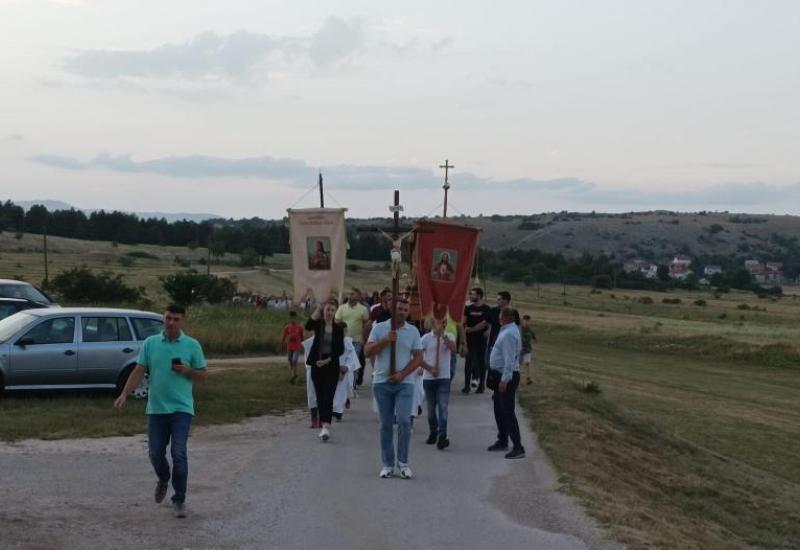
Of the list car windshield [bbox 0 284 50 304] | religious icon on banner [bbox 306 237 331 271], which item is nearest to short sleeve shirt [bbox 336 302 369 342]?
religious icon on banner [bbox 306 237 331 271]

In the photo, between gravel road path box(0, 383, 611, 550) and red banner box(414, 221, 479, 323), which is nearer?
gravel road path box(0, 383, 611, 550)

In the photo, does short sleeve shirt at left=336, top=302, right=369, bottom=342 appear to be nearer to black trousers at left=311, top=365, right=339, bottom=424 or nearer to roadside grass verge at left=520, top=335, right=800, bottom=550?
roadside grass verge at left=520, top=335, right=800, bottom=550

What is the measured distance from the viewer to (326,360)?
45.9 feet

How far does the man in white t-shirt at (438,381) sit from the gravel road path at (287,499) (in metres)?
0.26

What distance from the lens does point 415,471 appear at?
1212 cm

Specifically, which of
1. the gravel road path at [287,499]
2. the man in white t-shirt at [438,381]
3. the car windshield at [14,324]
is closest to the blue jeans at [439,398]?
the man in white t-shirt at [438,381]

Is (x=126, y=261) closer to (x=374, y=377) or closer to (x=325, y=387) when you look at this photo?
(x=325, y=387)

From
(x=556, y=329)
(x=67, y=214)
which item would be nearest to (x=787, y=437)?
(x=556, y=329)

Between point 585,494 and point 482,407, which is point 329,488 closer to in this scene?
point 585,494

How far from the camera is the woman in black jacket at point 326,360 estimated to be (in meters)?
14.0

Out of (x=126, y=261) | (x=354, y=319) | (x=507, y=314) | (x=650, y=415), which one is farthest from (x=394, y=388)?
(x=126, y=261)

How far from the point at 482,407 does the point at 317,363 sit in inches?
183

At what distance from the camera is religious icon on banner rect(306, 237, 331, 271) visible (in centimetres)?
2075

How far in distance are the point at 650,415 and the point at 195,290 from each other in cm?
2562
